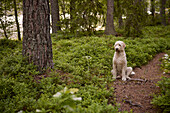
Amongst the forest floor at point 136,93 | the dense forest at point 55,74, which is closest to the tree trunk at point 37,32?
the dense forest at point 55,74

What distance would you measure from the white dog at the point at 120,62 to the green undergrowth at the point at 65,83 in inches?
15.2

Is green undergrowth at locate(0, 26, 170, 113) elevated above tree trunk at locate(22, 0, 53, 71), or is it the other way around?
tree trunk at locate(22, 0, 53, 71)

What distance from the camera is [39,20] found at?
4.84 meters

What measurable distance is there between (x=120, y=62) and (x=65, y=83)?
2.44 m

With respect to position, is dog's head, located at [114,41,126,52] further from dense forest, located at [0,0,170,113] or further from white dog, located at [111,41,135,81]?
dense forest, located at [0,0,170,113]

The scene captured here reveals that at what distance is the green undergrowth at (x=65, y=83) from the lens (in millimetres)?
3109

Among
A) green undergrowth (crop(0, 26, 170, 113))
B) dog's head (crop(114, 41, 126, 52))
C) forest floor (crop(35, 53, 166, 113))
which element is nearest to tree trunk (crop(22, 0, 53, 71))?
green undergrowth (crop(0, 26, 170, 113))

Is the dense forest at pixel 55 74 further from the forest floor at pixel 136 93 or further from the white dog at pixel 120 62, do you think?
the white dog at pixel 120 62

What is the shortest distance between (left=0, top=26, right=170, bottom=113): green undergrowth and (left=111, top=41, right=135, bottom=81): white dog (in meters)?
0.39

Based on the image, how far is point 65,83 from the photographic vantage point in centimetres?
468

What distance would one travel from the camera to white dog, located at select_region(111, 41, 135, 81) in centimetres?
581

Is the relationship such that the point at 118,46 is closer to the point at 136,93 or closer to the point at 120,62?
the point at 120,62

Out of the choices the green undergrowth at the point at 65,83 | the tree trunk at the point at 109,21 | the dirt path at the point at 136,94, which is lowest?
the dirt path at the point at 136,94

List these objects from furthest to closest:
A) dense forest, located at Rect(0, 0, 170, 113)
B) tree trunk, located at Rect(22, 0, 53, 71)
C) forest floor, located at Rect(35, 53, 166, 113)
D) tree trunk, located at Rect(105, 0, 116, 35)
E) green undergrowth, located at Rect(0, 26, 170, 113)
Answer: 1. tree trunk, located at Rect(105, 0, 116, 35)
2. tree trunk, located at Rect(22, 0, 53, 71)
3. forest floor, located at Rect(35, 53, 166, 113)
4. dense forest, located at Rect(0, 0, 170, 113)
5. green undergrowth, located at Rect(0, 26, 170, 113)
